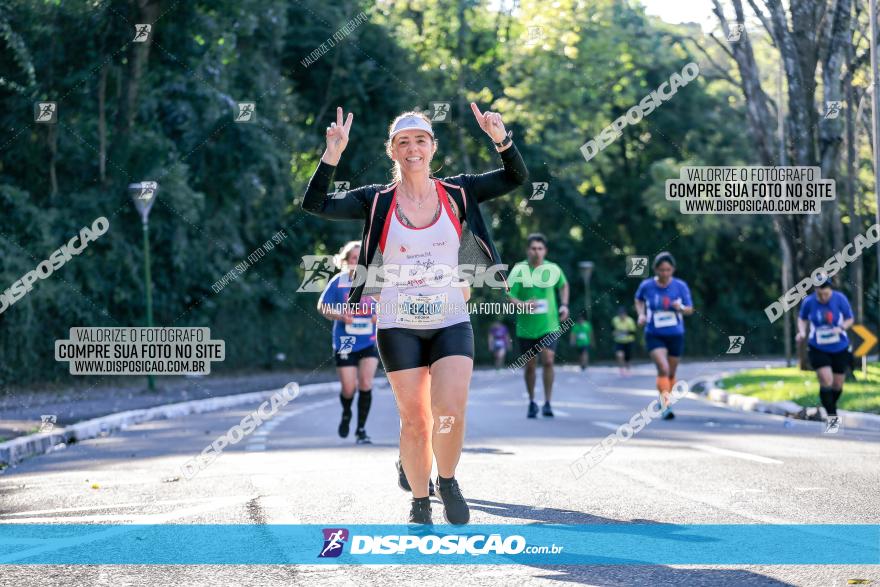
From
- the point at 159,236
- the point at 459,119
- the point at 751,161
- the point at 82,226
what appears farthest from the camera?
the point at 751,161

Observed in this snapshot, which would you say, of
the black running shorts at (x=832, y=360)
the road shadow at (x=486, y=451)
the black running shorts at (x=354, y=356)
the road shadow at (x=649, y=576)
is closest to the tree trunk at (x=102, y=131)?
the black running shorts at (x=354, y=356)

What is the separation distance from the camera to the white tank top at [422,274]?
6730 millimetres

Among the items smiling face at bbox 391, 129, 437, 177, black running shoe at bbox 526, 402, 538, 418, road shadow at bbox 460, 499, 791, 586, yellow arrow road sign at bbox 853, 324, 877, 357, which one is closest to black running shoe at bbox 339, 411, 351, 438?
black running shoe at bbox 526, 402, 538, 418

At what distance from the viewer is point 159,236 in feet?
97.3

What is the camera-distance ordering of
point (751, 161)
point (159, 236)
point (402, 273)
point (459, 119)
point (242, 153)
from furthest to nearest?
point (751, 161) → point (459, 119) → point (242, 153) → point (159, 236) → point (402, 273)

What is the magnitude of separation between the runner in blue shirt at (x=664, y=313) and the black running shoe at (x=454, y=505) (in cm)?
1055

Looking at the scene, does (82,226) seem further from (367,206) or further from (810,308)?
(367,206)

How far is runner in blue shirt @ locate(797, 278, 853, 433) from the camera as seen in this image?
50.9 feet

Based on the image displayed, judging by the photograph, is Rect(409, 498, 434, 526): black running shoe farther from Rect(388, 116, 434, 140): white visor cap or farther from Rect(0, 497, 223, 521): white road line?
Rect(0, 497, 223, 521): white road line

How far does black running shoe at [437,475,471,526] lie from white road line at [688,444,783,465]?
4329mm

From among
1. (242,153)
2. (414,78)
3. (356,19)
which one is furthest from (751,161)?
(242,153)

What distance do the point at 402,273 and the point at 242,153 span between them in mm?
26077

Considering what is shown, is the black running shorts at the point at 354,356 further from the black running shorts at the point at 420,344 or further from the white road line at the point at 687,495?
the black running shorts at the point at 420,344

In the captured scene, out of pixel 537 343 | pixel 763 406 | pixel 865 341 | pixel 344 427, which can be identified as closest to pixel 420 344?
pixel 344 427
